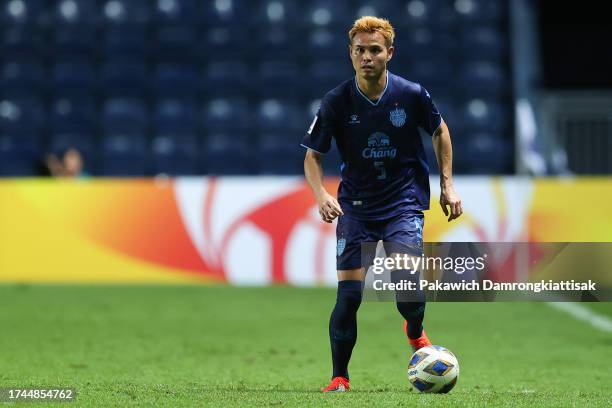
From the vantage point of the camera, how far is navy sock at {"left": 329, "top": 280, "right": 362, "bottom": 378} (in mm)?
6121

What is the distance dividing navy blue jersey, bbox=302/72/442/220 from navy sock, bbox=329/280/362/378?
1.24ft

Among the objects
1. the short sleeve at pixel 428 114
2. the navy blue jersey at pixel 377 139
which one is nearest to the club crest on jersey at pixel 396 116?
the navy blue jersey at pixel 377 139

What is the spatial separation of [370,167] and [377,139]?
16 cm

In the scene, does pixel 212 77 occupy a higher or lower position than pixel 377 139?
lower

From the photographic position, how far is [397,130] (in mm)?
6145

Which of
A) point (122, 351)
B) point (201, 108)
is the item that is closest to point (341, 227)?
point (122, 351)

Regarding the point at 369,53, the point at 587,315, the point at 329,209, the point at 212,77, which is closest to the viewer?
the point at 329,209

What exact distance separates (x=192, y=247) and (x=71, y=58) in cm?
616

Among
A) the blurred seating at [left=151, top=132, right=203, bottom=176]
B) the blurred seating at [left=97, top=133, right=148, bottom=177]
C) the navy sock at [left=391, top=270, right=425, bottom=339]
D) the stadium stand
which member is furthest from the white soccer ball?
the blurred seating at [left=97, top=133, right=148, bottom=177]

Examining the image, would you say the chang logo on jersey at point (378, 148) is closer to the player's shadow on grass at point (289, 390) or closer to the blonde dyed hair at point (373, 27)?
the blonde dyed hair at point (373, 27)

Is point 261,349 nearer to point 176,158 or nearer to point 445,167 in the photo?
point 445,167

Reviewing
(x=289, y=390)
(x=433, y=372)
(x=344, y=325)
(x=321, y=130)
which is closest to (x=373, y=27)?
(x=321, y=130)

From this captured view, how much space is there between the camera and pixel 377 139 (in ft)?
20.1

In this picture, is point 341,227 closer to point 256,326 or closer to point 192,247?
point 256,326
